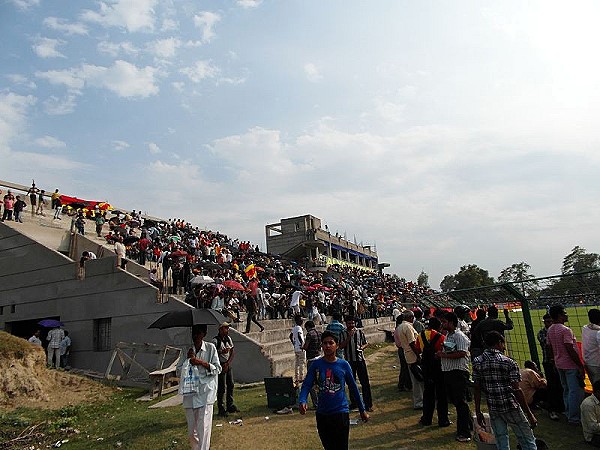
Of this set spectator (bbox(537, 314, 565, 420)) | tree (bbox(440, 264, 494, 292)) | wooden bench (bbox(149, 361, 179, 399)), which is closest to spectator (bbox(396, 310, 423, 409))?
spectator (bbox(537, 314, 565, 420))

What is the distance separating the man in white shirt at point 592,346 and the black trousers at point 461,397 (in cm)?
182

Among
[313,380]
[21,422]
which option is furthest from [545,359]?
[21,422]

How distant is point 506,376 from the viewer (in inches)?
183

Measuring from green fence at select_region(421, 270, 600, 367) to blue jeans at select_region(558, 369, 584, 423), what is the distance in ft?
3.98

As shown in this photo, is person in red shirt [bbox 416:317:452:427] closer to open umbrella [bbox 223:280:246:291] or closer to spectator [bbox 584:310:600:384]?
spectator [bbox 584:310:600:384]

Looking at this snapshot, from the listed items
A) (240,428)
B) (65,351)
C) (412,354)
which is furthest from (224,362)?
(65,351)

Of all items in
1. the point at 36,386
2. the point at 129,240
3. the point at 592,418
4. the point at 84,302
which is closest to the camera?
the point at 592,418

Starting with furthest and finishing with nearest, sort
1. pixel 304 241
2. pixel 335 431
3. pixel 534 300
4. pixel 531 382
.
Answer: pixel 304 241 → pixel 534 300 → pixel 531 382 → pixel 335 431

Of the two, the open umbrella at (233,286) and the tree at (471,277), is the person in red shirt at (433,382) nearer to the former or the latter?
the open umbrella at (233,286)

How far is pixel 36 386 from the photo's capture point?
38.9 feet

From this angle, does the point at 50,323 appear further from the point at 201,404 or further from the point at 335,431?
the point at 335,431

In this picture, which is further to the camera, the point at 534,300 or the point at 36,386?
the point at 36,386

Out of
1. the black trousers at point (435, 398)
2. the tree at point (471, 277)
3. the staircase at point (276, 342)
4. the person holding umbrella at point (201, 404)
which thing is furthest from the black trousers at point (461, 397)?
the tree at point (471, 277)

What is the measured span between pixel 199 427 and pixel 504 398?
4.02m
